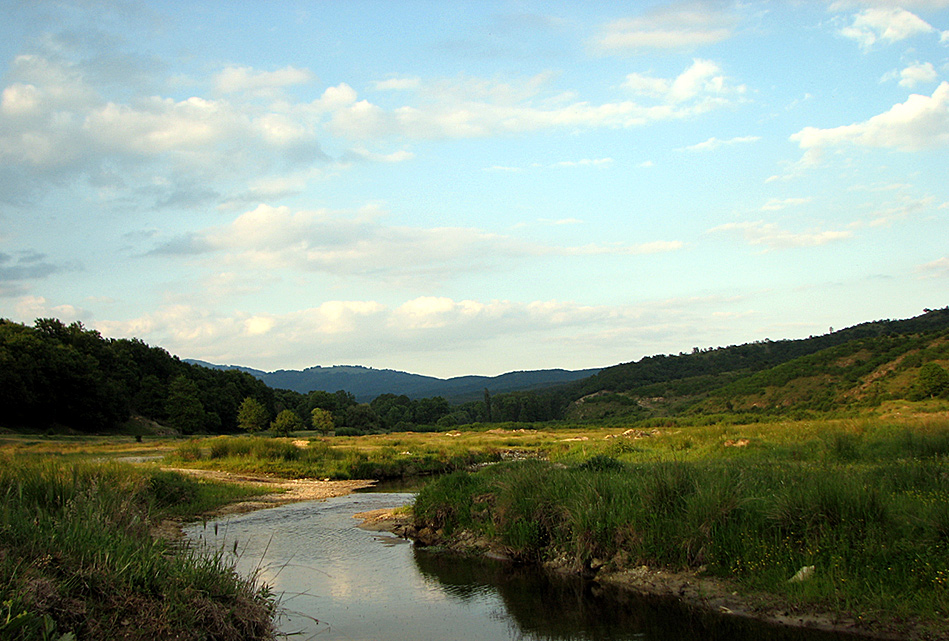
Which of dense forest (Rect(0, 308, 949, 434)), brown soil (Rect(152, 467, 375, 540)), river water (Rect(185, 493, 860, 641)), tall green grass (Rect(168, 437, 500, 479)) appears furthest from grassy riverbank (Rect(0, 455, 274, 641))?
dense forest (Rect(0, 308, 949, 434))

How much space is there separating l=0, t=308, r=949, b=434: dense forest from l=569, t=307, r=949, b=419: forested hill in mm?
280

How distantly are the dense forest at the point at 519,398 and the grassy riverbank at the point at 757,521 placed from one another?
28971 millimetres

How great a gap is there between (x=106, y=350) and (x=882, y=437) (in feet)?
326

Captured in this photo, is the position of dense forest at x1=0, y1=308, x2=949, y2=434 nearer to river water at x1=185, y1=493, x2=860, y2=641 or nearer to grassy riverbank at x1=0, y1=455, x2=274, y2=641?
river water at x1=185, y1=493, x2=860, y2=641

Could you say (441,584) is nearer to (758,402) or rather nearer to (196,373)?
(758,402)

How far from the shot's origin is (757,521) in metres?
11.5

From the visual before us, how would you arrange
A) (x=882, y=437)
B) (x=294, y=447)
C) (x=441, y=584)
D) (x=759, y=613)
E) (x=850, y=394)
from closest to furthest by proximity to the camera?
(x=759, y=613) → (x=441, y=584) → (x=882, y=437) → (x=294, y=447) → (x=850, y=394)

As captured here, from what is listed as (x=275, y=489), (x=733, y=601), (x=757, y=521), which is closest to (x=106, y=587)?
(x=733, y=601)

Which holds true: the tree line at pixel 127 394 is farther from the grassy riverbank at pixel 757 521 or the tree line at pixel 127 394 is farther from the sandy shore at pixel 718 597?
the grassy riverbank at pixel 757 521

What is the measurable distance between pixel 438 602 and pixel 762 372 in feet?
265

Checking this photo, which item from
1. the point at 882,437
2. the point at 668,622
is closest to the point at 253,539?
Result: the point at 668,622

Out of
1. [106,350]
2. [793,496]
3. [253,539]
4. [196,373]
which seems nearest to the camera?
[793,496]

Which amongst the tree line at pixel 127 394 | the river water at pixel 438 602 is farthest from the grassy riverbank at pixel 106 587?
the tree line at pixel 127 394

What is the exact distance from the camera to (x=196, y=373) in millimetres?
113500
